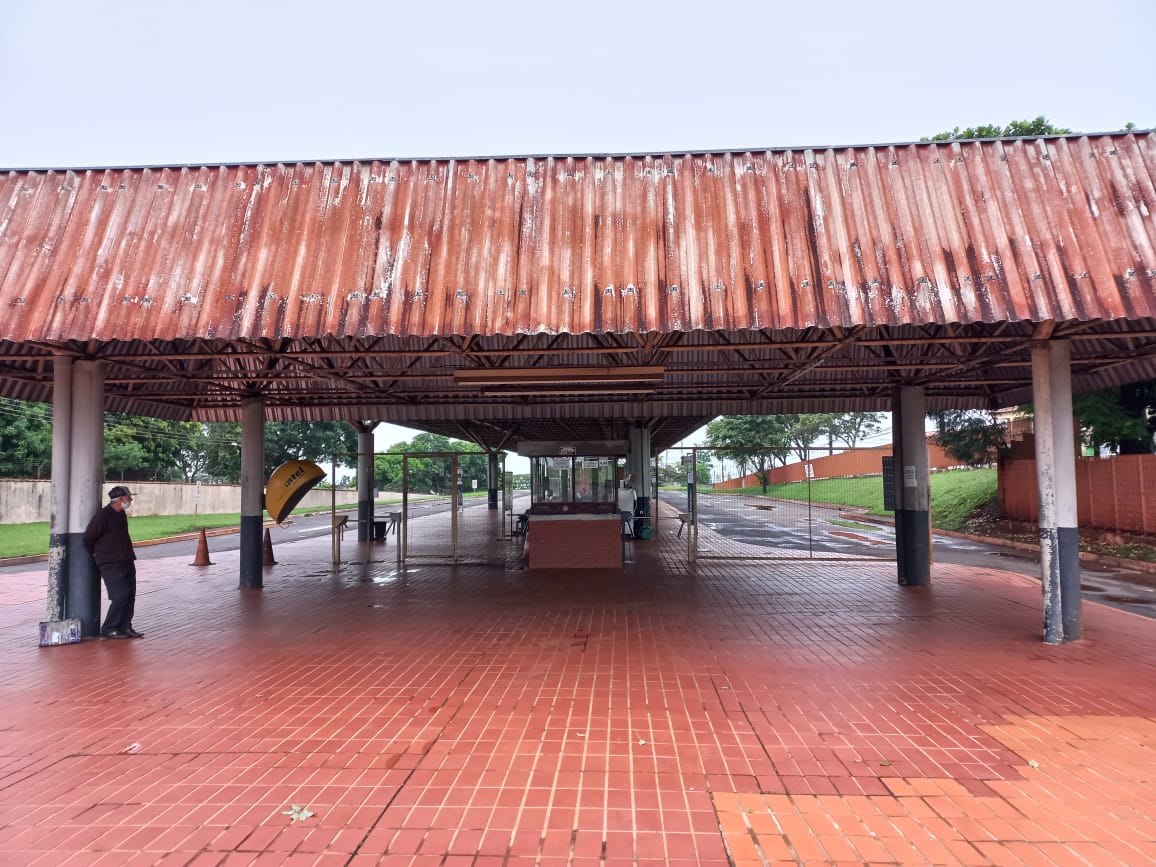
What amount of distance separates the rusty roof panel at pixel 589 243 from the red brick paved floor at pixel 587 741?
3.24 m

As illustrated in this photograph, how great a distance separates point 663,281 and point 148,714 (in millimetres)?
5758

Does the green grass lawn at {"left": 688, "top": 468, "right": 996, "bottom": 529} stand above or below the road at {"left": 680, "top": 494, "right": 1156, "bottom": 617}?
above

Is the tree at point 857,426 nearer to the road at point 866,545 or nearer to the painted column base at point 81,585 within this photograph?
the road at point 866,545

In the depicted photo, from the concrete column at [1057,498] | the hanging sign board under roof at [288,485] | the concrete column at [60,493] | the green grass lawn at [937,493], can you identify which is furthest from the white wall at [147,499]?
the green grass lawn at [937,493]

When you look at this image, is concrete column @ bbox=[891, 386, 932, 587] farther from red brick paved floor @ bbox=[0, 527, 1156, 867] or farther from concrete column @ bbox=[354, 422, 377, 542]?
concrete column @ bbox=[354, 422, 377, 542]

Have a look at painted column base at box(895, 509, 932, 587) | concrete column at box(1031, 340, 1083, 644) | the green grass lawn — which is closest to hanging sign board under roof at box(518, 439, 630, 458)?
the green grass lawn

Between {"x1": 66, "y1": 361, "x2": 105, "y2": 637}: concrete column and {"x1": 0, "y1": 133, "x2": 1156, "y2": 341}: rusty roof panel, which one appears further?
{"x1": 66, "y1": 361, "x2": 105, "y2": 637}: concrete column

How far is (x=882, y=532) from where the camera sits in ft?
72.2

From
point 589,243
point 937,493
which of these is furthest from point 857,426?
point 589,243

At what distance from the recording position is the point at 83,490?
24.5 feet

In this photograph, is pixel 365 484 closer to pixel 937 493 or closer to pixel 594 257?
pixel 594 257

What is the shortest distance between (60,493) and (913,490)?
11973 millimetres

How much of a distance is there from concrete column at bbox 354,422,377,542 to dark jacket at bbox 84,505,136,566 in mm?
9545

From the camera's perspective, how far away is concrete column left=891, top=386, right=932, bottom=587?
1069 centimetres
